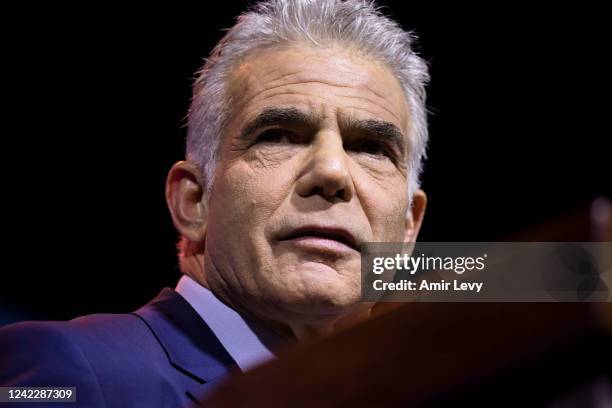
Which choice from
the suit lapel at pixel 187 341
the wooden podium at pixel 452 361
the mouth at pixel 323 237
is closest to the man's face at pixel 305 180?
the mouth at pixel 323 237

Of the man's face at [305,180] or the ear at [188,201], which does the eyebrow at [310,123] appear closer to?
the man's face at [305,180]

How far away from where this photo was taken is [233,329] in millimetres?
1871

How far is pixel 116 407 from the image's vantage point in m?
1.51

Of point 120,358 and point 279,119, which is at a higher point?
point 279,119

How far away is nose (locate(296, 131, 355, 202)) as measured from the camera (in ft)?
5.86

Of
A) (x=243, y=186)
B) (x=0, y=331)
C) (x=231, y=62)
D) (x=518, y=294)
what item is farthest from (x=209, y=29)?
(x=518, y=294)

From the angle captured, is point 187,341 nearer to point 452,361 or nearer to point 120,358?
point 120,358

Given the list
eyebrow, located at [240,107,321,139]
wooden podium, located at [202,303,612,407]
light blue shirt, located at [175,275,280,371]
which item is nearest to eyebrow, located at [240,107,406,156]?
eyebrow, located at [240,107,321,139]

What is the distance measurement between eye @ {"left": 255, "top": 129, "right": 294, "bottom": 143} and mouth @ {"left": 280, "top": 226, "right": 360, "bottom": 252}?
261 millimetres

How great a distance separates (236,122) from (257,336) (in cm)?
50

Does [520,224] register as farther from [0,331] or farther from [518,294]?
[518,294]

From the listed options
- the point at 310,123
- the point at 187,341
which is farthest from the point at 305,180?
the point at 187,341

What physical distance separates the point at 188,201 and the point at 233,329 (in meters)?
0.37

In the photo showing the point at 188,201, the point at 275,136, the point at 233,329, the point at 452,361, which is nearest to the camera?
the point at 452,361
